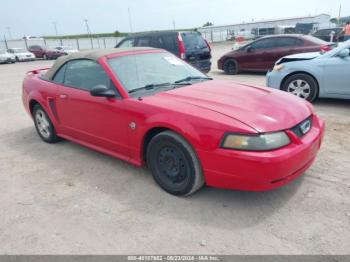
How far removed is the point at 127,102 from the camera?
351 centimetres

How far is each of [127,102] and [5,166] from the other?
2232 mm

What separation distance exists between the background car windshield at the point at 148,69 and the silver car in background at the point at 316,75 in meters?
3.16

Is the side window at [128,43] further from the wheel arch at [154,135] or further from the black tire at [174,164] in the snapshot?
the black tire at [174,164]

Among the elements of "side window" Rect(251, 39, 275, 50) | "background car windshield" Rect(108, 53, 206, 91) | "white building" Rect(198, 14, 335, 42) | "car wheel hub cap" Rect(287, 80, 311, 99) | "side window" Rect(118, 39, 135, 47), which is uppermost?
"background car windshield" Rect(108, 53, 206, 91)

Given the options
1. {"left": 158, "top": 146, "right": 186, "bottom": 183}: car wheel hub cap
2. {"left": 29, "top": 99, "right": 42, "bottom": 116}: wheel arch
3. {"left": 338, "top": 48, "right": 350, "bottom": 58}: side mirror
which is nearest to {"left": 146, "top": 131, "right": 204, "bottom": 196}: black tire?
{"left": 158, "top": 146, "right": 186, "bottom": 183}: car wheel hub cap

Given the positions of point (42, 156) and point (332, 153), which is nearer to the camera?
point (332, 153)

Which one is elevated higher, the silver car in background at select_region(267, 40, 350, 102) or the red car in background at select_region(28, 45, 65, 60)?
the silver car in background at select_region(267, 40, 350, 102)

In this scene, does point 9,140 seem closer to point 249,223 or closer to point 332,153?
point 249,223

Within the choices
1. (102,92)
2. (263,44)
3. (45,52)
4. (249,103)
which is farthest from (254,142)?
(45,52)

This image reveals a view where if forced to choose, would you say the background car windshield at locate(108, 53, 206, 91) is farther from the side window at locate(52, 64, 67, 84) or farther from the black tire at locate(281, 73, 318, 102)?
the black tire at locate(281, 73, 318, 102)

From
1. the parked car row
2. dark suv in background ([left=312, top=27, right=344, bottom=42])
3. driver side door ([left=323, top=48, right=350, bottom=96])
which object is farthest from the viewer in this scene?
the parked car row

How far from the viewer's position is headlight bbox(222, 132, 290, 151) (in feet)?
9.04

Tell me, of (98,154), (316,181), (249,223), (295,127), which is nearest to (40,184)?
(98,154)

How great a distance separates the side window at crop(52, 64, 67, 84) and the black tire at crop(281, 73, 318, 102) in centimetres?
461
